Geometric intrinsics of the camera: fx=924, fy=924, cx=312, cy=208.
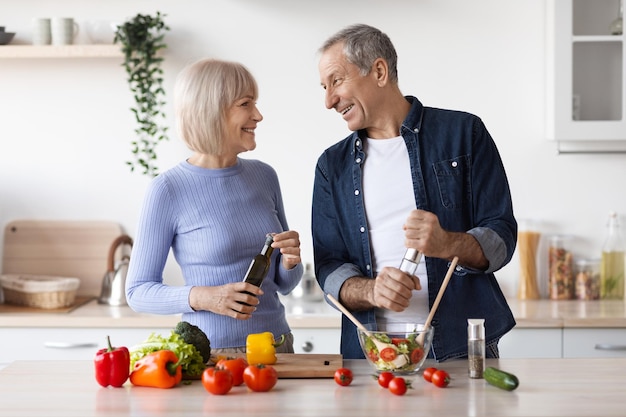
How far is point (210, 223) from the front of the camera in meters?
2.44

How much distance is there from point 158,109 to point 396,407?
2.40 metres

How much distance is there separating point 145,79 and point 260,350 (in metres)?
1.93

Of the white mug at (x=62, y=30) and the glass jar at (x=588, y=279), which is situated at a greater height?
the white mug at (x=62, y=30)

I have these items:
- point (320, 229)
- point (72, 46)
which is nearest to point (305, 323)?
point (320, 229)

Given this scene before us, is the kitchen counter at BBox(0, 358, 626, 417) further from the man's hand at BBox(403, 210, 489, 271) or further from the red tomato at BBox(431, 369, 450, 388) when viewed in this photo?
the man's hand at BBox(403, 210, 489, 271)

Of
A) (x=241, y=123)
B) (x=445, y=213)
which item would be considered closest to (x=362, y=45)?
(x=241, y=123)

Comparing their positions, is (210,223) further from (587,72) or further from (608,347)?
(587,72)

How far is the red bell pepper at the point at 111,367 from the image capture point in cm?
204

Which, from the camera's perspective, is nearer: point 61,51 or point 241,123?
point 241,123

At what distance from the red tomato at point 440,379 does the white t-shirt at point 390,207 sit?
13.8 inches

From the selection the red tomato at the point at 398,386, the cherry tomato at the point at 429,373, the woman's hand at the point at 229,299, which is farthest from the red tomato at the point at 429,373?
the woman's hand at the point at 229,299

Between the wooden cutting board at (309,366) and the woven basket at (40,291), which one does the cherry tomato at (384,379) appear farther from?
the woven basket at (40,291)

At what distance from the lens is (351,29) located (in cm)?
247

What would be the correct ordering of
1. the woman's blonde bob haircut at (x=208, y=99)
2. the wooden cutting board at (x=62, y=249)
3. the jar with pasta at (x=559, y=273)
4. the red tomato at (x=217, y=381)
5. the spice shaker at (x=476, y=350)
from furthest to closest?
the wooden cutting board at (x=62, y=249) → the jar with pasta at (x=559, y=273) → the woman's blonde bob haircut at (x=208, y=99) → the spice shaker at (x=476, y=350) → the red tomato at (x=217, y=381)
